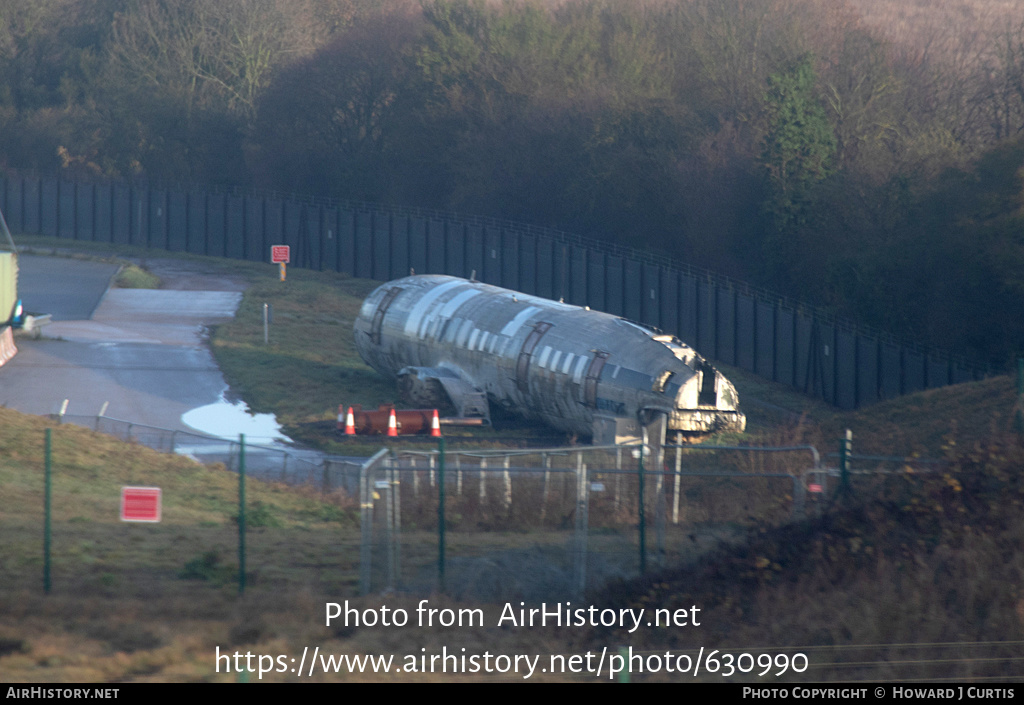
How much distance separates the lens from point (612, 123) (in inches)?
2665

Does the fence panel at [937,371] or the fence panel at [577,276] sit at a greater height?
the fence panel at [577,276]

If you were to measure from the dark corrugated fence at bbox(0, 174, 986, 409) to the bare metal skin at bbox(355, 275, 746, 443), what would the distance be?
15296 mm

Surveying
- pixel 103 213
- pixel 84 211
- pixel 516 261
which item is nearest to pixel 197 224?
pixel 103 213

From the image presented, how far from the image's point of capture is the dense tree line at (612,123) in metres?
46.9

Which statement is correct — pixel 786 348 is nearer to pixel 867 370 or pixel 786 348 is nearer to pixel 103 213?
pixel 867 370

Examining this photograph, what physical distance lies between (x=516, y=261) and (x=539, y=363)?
30.8m

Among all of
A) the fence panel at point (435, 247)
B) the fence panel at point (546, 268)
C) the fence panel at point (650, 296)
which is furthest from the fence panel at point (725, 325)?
the fence panel at point (435, 247)

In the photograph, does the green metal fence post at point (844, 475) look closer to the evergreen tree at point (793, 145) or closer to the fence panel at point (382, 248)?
the evergreen tree at point (793, 145)

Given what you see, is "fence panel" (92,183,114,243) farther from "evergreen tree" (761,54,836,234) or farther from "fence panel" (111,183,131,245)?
"evergreen tree" (761,54,836,234)

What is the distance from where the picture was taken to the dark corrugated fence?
1780 inches

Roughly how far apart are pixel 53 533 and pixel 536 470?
26.5 feet

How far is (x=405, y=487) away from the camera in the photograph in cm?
2109

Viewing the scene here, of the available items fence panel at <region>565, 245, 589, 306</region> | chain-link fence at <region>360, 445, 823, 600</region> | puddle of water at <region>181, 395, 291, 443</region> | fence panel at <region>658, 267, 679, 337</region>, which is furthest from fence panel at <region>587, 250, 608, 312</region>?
chain-link fence at <region>360, 445, 823, 600</region>

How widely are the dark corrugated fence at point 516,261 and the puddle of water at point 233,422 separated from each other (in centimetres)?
2355
